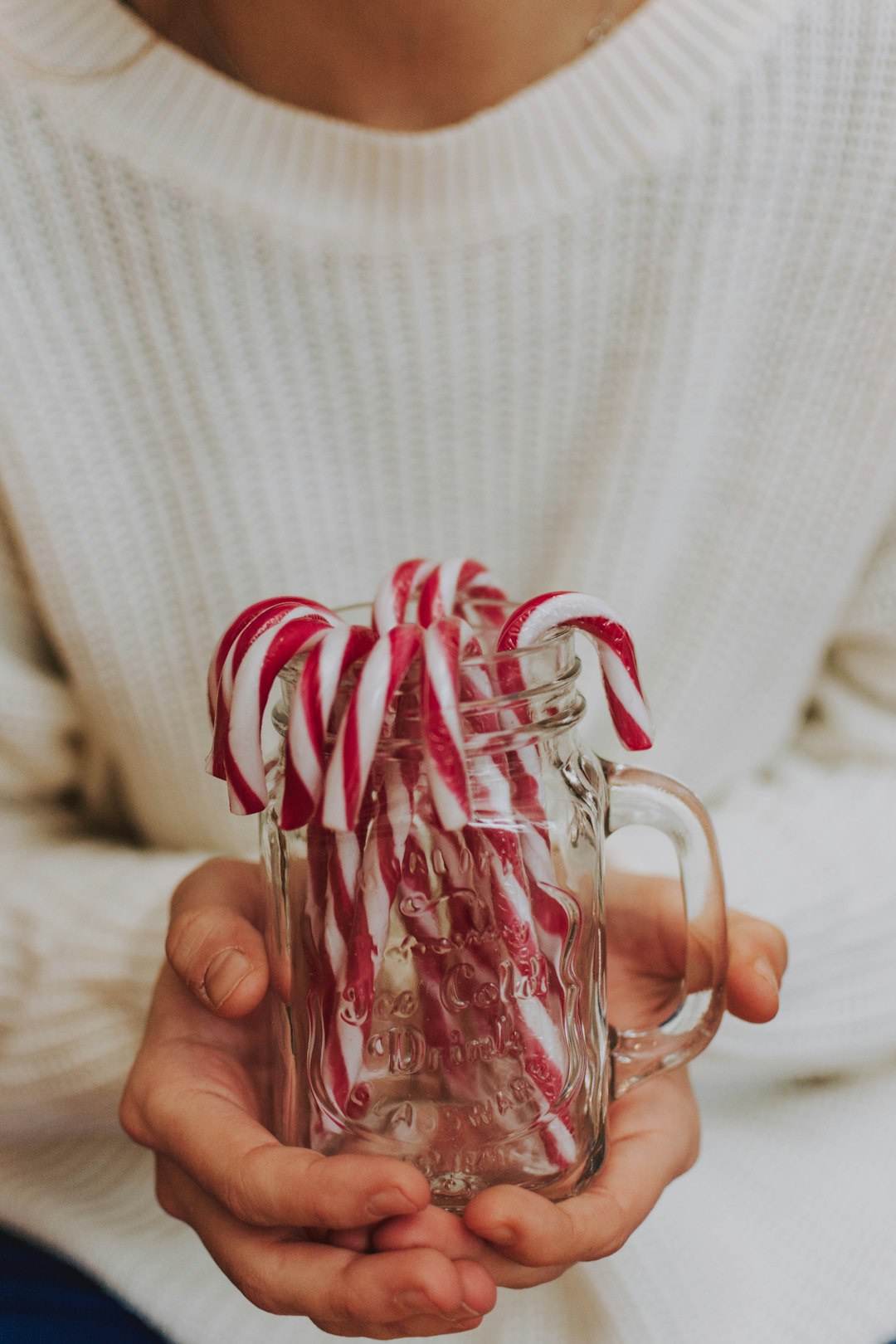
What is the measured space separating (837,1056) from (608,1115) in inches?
11.1

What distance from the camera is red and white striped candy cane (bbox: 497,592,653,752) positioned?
15.8 inches

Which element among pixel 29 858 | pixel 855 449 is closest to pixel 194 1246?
pixel 29 858

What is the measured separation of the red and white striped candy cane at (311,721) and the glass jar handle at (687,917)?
0.43 feet

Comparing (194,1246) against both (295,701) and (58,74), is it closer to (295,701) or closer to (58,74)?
(295,701)

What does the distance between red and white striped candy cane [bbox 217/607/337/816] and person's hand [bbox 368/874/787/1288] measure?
6.1 inches

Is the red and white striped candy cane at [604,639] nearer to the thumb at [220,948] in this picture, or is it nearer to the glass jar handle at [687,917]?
the glass jar handle at [687,917]

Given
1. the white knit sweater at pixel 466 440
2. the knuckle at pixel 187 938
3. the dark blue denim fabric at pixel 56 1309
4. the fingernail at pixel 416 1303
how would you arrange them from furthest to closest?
the white knit sweater at pixel 466 440 → the dark blue denim fabric at pixel 56 1309 → the knuckle at pixel 187 938 → the fingernail at pixel 416 1303

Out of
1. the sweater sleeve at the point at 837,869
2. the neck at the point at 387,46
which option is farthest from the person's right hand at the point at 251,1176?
the neck at the point at 387,46

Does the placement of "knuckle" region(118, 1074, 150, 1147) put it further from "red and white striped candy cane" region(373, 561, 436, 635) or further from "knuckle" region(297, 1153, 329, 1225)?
"red and white striped candy cane" region(373, 561, 436, 635)

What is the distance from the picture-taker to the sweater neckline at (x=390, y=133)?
2.13 ft

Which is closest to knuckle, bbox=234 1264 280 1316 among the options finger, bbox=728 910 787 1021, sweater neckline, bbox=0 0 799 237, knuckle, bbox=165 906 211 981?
knuckle, bbox=165 906 211 981

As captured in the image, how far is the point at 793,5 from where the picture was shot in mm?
668

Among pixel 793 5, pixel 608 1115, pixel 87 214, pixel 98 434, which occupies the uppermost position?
pixel 793 5

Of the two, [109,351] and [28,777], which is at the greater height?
[109,351]
